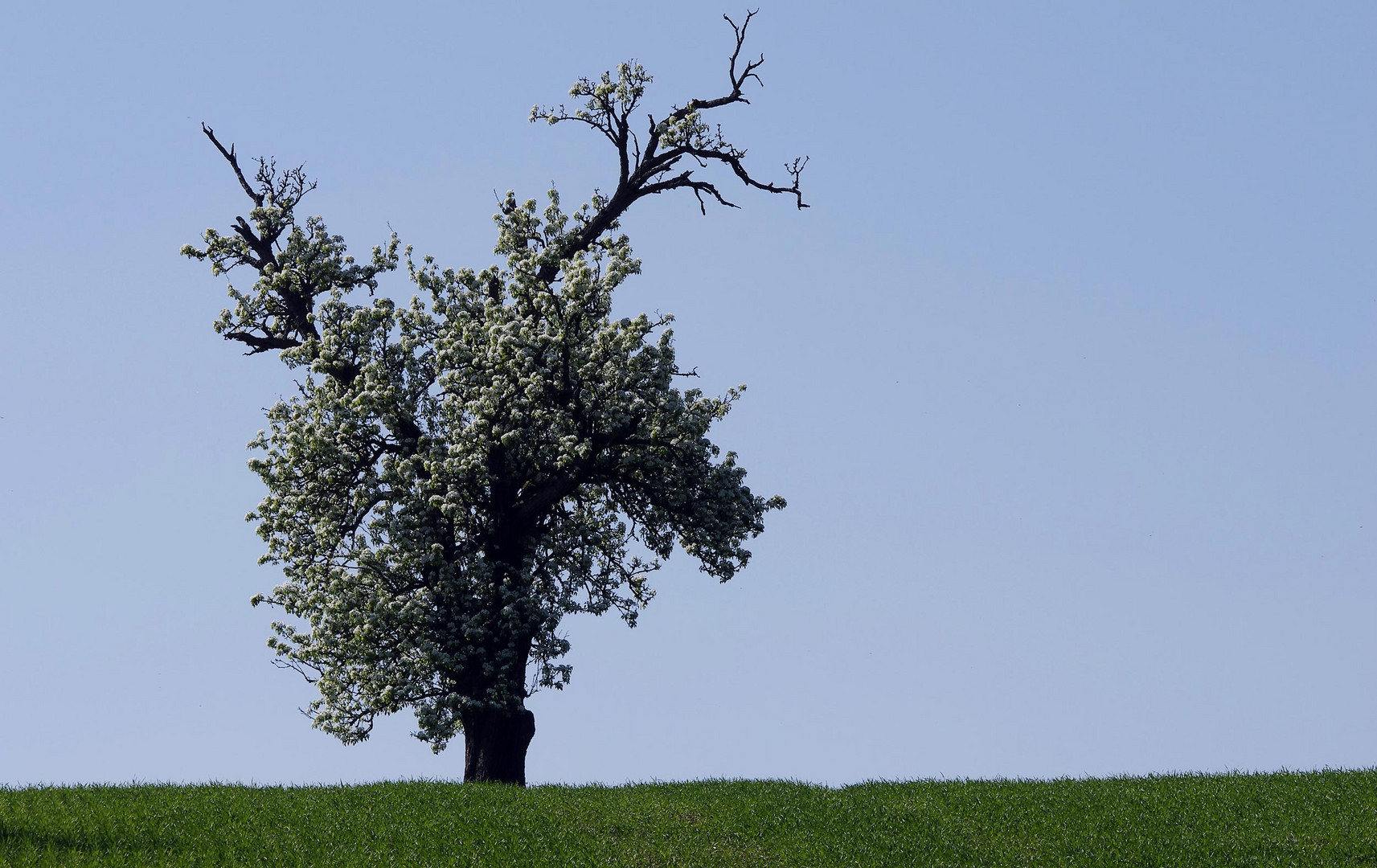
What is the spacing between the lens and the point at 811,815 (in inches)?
1112

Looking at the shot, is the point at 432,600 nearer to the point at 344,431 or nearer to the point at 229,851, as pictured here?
the point at 344,431

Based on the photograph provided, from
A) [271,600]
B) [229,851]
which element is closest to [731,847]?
[229,851]

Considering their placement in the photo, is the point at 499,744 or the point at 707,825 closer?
the point at 707,825

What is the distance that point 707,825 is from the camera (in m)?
27.5

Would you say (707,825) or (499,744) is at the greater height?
(499,744)

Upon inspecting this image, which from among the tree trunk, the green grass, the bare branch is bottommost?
the green grass

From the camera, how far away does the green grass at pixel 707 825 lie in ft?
82.2

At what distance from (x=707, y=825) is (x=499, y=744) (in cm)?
823

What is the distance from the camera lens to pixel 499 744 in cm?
3397

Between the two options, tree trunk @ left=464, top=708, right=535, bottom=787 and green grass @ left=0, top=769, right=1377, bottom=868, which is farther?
tree trunk @ left=464, top=708, right=535, bottom=787

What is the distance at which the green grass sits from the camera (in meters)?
25.0

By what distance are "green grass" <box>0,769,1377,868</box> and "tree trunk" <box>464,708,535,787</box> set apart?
3238 mm

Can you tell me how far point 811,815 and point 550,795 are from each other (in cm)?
571

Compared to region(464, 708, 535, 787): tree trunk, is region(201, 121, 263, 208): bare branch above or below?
above
